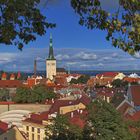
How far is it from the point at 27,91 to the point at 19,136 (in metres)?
34.9

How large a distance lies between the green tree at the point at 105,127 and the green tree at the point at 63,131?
2.20 ft

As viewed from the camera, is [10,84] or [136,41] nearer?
[136,41]

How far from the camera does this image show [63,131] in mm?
24734

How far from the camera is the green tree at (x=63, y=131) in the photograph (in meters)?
24.0

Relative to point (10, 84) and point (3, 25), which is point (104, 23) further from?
point (10, 84)

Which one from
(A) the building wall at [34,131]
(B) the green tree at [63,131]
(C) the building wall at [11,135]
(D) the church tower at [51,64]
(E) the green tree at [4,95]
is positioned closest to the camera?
(B) the green tree at [63,131]

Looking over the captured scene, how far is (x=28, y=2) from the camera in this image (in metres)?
5.38

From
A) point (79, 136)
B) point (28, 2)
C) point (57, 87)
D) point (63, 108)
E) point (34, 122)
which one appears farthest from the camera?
point (57, 87)

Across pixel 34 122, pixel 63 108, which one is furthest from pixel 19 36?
pixel 63 108

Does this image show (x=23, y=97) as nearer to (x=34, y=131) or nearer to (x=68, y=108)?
(x=68, y=108)

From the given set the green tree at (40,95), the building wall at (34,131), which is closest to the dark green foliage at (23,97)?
the green tree at (40,95)

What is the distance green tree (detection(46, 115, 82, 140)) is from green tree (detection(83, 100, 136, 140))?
2.20ft

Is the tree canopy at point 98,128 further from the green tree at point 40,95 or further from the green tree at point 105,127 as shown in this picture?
the green tree at point 40,95

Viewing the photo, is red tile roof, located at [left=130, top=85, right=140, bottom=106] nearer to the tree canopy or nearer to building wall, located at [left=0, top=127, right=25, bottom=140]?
building wall, located at [left=0, top=127, right=25, bottom=140]
